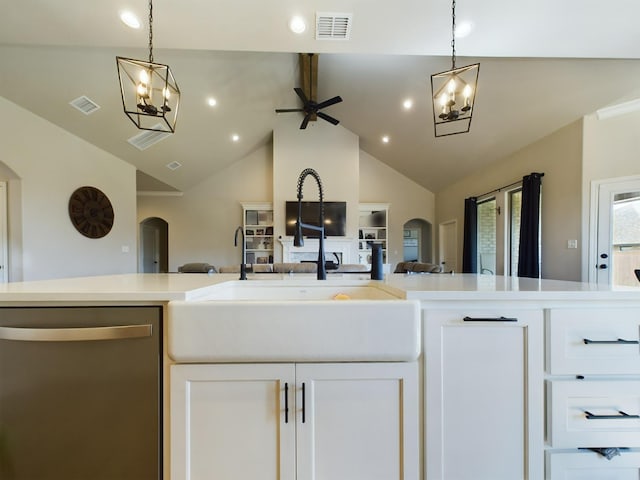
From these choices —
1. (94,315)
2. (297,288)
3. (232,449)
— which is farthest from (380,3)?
(232,449)

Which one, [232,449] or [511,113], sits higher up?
[511,113]

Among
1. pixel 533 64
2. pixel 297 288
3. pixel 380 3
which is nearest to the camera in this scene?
pixel 297 288

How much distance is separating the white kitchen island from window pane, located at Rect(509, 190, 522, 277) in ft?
14.9

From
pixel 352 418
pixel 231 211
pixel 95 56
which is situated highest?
pixel 95 56

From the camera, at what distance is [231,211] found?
24.9ft

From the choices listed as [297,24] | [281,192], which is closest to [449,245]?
[281,192]

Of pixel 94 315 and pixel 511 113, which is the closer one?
pixel 94 315

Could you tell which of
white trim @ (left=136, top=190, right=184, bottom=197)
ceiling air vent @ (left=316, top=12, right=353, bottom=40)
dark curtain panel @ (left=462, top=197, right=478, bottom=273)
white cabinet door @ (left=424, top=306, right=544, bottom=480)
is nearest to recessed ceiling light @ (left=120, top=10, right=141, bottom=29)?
ceiling air vent @ (left=316, top=12, right=353, bottom=40)

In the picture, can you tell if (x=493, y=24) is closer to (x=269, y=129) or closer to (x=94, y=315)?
(x=94, y=315)

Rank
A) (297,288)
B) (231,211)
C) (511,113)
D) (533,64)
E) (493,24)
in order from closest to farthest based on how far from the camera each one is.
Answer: (297,288)
(493,24)
(533,64)
(511,113)
(231,211)

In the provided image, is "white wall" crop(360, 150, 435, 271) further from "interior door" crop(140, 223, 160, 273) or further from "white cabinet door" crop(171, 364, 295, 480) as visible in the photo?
"white cabinet door" crop(171, 364, 295, 480)

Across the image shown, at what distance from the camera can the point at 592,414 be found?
3.02 feet

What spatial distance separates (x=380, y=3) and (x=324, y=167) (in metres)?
4.76

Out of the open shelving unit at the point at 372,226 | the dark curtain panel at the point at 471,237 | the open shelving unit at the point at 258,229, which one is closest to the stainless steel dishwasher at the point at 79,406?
the dark curtain panel at the point at 471,237
